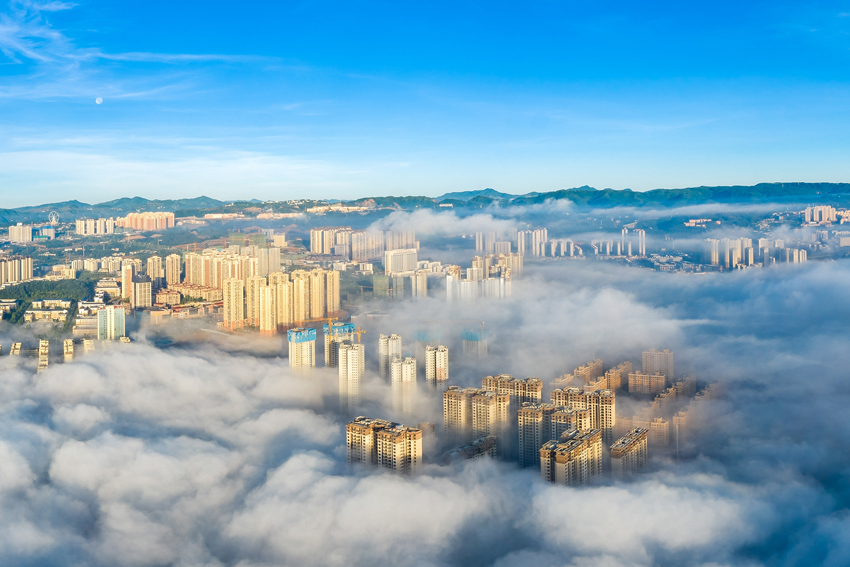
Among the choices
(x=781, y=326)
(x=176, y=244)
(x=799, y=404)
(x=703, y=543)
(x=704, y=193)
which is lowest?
(x=703, y=543)

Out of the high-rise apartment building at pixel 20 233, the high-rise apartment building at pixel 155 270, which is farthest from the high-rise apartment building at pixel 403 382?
the high-rise apartment building at pixel 20 233

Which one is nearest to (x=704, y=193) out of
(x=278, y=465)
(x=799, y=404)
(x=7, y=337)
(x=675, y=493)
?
Answer: (x=799, y=404)

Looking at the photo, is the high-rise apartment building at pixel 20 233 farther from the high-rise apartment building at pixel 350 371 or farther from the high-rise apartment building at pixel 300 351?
the high-rise apartment building at pixel 350 371

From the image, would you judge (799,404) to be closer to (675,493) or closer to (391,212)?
(675,493)

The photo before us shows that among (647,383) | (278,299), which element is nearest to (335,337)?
(278,299)

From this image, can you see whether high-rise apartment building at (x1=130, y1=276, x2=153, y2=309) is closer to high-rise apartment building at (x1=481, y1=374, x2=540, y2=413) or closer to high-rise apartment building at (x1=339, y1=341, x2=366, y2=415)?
high-rise apartment building at (x1=339, y1=341, x2=366, y2=415)

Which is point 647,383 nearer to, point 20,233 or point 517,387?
point 517,387
